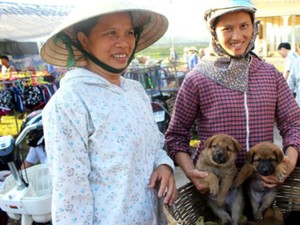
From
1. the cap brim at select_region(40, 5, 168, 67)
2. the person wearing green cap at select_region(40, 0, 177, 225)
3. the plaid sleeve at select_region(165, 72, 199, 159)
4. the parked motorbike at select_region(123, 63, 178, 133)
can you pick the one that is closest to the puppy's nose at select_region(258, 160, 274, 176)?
the plaid sleeve at select_region(165, 72, 199, 159)

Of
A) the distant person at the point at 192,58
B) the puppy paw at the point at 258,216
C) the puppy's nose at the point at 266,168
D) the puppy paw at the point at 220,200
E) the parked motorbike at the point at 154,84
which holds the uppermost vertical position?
the puppy's nose at the point at 266,168

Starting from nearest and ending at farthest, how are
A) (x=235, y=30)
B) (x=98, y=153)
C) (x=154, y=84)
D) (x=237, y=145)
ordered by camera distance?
(x=98, y=153)
(x=235, y=30)
(x=237, y=145)
(x=154, y=84)

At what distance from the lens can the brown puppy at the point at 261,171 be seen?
207 centimetres

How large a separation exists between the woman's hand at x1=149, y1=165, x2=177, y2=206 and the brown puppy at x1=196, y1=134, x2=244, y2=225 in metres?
0.41

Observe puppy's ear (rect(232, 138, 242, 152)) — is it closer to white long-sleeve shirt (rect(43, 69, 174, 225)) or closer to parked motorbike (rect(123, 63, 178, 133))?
white long-sleeve shirt (rect(43, 69, 174, 225))

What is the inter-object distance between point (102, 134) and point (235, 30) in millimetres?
1033

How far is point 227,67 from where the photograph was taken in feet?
7.01

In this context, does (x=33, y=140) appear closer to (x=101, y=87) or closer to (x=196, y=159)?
(x=196, y=159)

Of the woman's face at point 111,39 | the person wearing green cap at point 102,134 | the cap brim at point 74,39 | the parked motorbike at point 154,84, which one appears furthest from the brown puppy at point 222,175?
the parked motorbike at point 154,84

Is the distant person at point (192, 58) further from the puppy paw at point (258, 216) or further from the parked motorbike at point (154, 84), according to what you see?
the puppy paw at point (258, 216)

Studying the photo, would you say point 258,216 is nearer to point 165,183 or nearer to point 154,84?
point 165,183

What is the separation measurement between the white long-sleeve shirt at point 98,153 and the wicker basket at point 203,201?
0.93ft

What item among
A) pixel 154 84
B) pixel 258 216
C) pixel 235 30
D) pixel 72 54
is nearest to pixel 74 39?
pixel 72 54

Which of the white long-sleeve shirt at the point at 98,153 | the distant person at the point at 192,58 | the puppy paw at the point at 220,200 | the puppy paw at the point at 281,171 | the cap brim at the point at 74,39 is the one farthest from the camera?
the distant person at the point at 192,58
